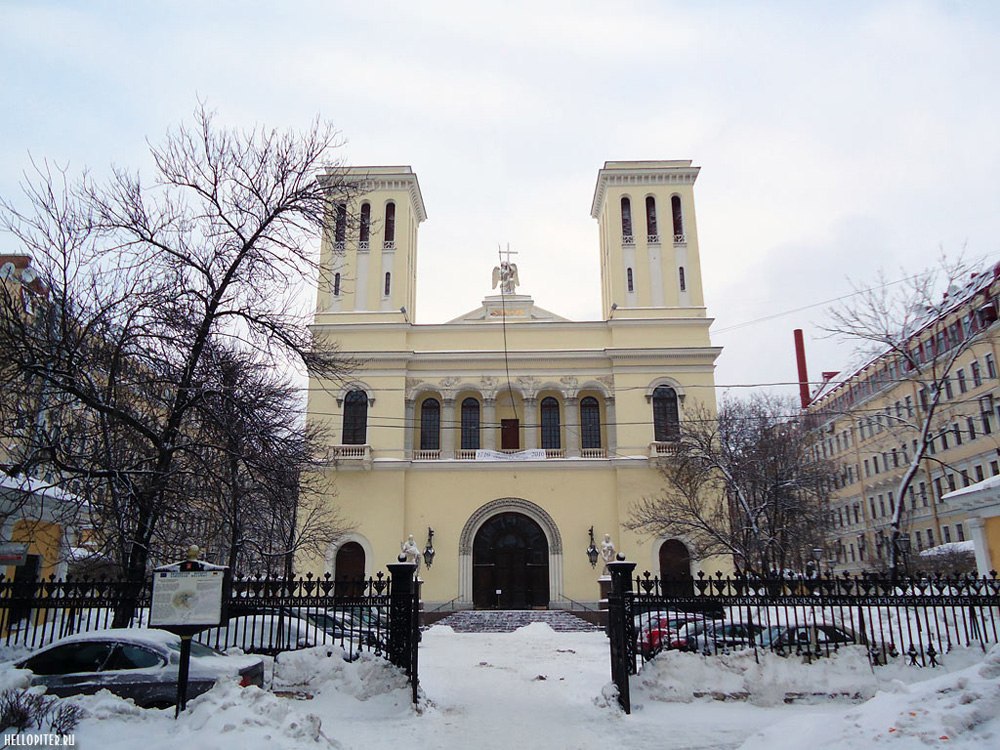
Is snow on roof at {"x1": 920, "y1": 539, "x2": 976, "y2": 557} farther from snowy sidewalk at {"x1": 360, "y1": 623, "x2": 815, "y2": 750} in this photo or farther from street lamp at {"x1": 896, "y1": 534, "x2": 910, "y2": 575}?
snowy sidewalk at {"x1": 360, "y1": 623, "x2": 815, "y2": 750}

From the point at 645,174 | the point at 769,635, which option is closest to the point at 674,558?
the point at 645,174

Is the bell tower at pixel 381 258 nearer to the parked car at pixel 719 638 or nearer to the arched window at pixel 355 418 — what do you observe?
the arched window at pixel 355 418

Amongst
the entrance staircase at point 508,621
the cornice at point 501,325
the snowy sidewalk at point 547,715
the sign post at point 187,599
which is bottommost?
the snowy sidewalk at point 547,715

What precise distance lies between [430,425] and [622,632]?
23619mm

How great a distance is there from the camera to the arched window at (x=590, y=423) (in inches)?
1308

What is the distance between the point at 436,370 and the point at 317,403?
222 inches

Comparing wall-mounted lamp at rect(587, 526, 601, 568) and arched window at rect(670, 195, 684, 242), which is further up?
arched window at rect(670, 195, 684, 242)

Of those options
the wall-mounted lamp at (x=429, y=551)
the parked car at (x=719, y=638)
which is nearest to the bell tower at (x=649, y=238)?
the wall-mounted lamp at (x=429, y=551)

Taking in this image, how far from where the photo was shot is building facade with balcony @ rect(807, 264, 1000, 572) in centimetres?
3064

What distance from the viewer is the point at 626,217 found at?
117ft

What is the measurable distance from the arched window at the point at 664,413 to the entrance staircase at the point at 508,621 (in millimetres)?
9057

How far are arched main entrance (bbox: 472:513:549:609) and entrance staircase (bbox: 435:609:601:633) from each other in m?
2.36

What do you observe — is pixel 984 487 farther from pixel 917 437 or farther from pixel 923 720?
pixel 917 437

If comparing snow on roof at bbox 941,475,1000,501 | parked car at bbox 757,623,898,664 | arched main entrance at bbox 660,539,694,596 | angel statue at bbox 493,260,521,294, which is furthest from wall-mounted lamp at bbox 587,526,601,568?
parked car at bbox 757,623,898,664
